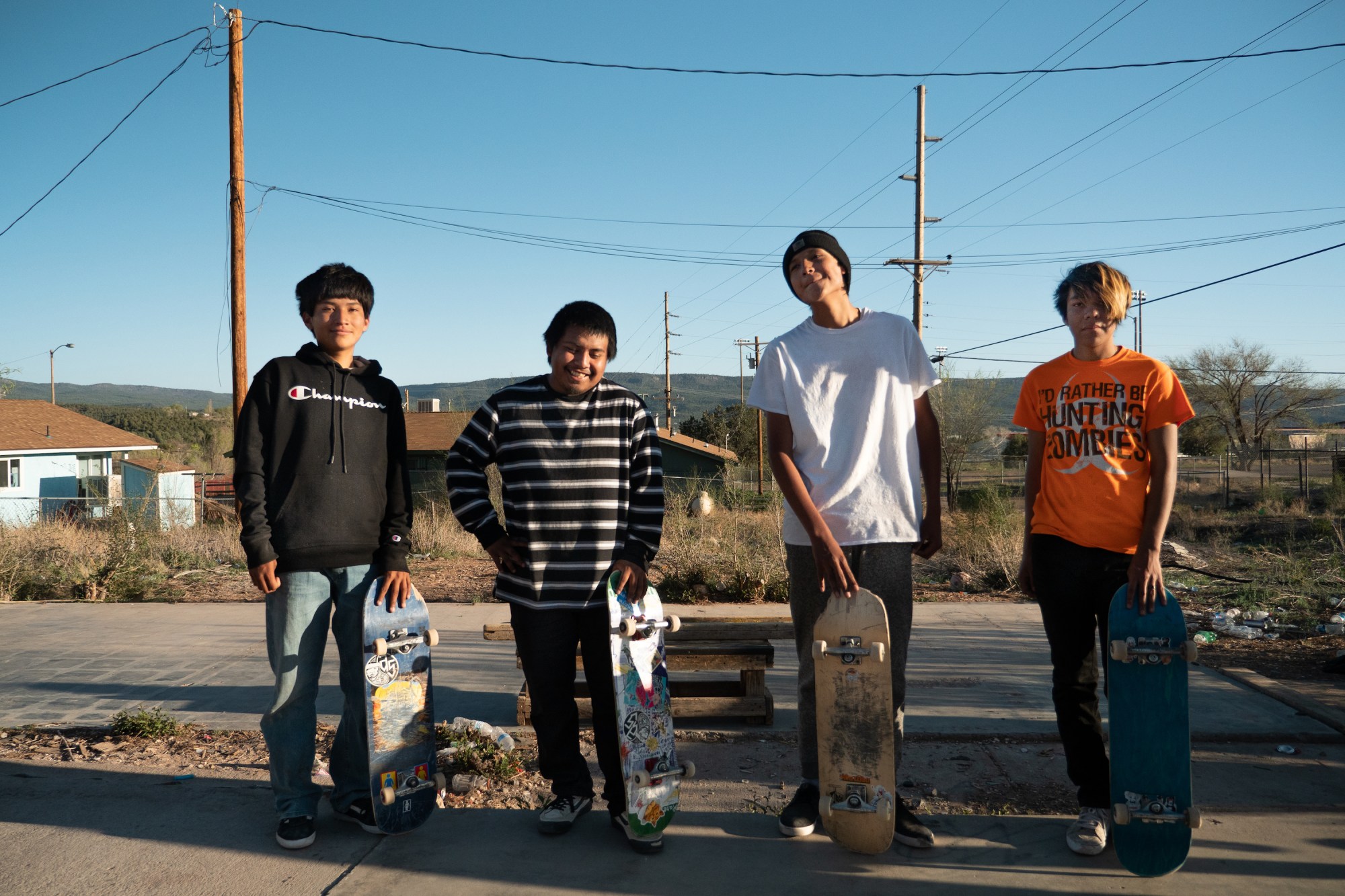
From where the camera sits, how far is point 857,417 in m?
2.64

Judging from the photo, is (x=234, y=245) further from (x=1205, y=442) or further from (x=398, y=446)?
(x=1205, y=442)

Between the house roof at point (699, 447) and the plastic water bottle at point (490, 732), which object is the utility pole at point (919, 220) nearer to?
the house roof at point (699, 447)

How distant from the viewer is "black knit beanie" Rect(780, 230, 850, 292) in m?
2.68

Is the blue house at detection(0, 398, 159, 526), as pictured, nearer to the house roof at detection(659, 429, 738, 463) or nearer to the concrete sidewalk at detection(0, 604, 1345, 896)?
the house roof at detection(659, 429, 738, 463)

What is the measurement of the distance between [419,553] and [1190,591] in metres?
8.92

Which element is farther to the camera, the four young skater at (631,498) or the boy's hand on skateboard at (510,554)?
the boy's hand on skateboard at (510,554)

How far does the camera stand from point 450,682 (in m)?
4.89

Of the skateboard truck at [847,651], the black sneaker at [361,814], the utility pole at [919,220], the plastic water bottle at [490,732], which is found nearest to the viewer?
the skateboard truck at [847,651]

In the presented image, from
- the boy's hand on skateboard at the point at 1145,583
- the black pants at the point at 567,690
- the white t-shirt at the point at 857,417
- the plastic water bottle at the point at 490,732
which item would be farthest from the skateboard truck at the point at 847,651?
the plastic water bottle at the point at 490,732

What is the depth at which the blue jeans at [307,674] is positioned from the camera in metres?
2.67

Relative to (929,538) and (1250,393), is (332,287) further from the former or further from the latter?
(1250,393)

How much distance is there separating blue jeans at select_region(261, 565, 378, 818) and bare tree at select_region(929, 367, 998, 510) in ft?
92.5

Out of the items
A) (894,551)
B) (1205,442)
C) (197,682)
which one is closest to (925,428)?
(894,551)

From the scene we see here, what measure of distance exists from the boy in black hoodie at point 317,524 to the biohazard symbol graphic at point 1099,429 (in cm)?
211
